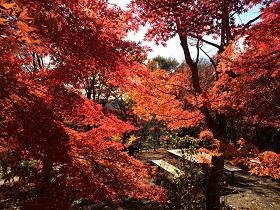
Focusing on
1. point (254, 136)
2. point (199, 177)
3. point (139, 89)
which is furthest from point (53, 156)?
point (254, 136)

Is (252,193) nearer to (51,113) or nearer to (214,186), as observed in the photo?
(214,186)

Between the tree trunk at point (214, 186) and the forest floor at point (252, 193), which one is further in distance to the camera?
the forest floor at point (252, 193)

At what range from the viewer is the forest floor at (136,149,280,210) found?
1133cm

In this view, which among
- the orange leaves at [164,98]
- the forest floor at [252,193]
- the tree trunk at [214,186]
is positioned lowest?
the forest floor at [252,193]

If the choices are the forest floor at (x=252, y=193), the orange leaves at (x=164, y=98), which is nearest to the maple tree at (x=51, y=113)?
the orange leaves at (x=164, y=98)

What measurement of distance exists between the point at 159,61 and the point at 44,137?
3807 cm

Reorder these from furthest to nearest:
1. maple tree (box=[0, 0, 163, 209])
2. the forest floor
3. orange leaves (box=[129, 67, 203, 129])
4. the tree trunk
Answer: the forest floor, the tree trunk, orange leaves (box=[129, 67, 203, 129]), maple tree (box=[0, 0, 163, 209])

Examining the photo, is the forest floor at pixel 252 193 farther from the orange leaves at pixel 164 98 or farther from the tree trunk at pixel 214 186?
the orange leaves at pixel 164 98

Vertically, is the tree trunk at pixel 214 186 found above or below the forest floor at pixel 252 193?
above

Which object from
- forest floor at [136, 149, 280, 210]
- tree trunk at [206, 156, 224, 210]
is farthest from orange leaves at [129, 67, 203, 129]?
forest floor at [136, 149, 280, 210]

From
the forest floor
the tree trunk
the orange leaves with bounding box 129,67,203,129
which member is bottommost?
the forest floor

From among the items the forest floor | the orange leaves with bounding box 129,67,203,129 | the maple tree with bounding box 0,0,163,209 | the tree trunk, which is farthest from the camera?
the forest floor

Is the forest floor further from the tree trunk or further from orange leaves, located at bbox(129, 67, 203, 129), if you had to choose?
orange leaves, located at bbox(129, 67, 203, 129)

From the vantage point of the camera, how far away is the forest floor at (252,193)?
37.2 feet
